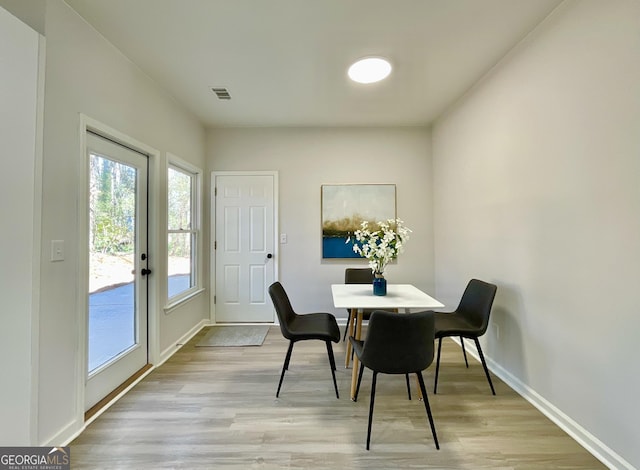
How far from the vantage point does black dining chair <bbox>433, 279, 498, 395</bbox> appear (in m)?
2.10

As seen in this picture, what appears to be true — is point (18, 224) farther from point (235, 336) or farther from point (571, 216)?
point (571, 216)

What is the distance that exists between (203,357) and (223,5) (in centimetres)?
287

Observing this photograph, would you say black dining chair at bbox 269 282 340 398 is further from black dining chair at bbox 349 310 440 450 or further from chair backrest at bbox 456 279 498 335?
chair backrest at bbox 456 279 498 335

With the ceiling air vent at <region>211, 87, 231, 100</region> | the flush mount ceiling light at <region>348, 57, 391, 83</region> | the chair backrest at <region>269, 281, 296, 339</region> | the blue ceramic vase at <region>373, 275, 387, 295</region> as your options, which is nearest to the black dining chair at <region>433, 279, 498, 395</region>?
the blue ceramic vase at <region>373, 275, 387, 295</region>

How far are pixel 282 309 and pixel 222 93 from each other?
7.15ft

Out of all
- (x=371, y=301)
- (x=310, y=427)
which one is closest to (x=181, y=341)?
(x=310, y=427)

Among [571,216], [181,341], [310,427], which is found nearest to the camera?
[571,216]

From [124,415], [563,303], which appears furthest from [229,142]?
[563,303]

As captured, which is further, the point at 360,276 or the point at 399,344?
the point at 360,276

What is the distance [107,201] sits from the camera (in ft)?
6.96

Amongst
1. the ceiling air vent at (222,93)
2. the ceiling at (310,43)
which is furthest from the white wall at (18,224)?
the ceiling air vent at (222,93)

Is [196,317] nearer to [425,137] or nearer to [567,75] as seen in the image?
[425,137]

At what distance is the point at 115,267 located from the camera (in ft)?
7.22

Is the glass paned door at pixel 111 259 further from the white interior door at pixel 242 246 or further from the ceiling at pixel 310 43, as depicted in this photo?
the white interior door at pixel 242 246
